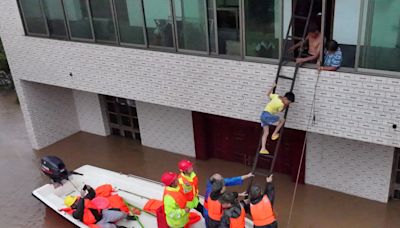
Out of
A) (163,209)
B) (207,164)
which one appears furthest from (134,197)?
(207,164)

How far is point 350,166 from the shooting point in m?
10.2

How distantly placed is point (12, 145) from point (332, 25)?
36.7 ft

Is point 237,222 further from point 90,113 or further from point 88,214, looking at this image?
point 90,113

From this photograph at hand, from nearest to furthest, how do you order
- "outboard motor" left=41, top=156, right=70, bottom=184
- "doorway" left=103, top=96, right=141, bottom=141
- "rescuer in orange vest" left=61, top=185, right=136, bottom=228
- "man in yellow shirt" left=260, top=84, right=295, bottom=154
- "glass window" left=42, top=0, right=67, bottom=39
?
"man in yellow shirt" left=260, top=84, right=295, bottom=154
"rescuer in orange vest" left=61, top=185, right=136, bottom=228
"outboard motor" left=41, top=156, right=70, bottom=184
"glass window" left=42, top=0, right=67, bottom=39
"doorway" left=103, top=96, right=141, bottom=141

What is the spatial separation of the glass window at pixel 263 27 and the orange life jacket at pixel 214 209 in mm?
3008

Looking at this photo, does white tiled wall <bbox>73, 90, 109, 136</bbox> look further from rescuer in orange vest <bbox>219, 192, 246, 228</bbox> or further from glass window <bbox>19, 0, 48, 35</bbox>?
rescuer in orange vest <bbox>219, 192, 246, 228</bbox>

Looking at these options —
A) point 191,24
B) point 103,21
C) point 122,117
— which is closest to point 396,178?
point 191,24

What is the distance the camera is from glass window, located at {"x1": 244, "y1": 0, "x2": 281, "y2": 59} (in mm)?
8188

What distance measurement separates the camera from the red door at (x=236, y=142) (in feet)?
36.4

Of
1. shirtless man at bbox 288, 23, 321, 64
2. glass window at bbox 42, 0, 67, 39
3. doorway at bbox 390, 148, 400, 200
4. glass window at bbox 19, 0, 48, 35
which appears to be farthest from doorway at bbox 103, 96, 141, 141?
doorway at bbox 390, 148, 400, 200

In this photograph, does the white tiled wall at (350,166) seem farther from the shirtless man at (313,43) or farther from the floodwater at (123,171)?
the shirtless man at (313,43)

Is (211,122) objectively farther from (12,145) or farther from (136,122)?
(12,145)

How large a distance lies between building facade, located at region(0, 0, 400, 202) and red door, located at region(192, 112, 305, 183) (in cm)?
16

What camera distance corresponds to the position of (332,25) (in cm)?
825
